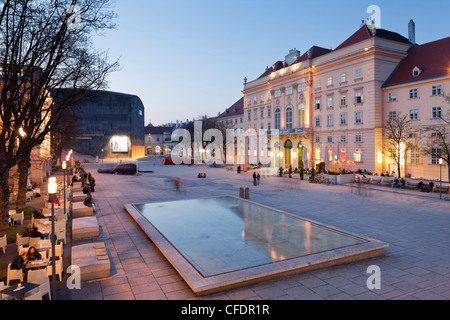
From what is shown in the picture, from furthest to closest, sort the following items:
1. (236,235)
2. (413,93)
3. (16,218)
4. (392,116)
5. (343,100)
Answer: (343,100)
(392,116)
(413,93)
(16,218)
(236,235)

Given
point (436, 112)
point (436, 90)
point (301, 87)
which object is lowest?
point (436, 112)

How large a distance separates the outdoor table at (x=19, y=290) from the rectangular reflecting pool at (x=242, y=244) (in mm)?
3516

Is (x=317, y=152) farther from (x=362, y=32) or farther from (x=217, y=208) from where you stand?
(x=217, y=208)

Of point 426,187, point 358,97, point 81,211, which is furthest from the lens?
point 358,97

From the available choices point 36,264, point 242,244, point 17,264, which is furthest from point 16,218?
point 242,244

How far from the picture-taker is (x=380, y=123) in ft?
123

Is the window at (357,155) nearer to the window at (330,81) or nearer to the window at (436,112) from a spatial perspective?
the window at (436,112)

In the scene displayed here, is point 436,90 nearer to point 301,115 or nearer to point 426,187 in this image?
point 426,187

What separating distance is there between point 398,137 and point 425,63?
9774mm

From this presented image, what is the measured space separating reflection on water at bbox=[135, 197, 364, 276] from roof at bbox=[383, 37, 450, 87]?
2858 centimetres

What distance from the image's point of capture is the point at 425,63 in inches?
1369

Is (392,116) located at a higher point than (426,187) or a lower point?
higher

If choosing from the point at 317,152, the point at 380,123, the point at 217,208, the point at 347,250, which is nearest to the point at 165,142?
the point at 317,152
